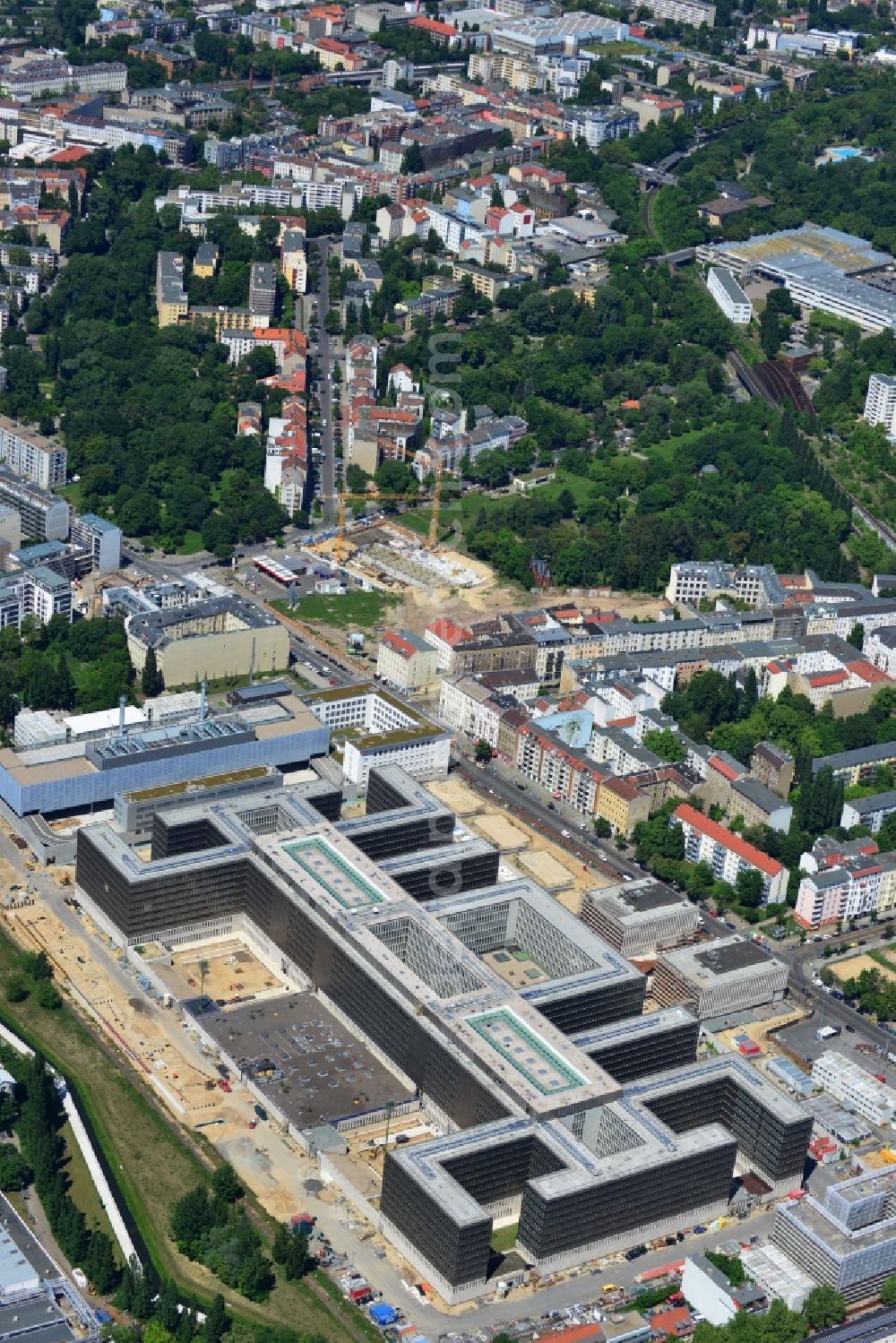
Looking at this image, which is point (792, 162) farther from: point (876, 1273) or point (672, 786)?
point (876, 1273)

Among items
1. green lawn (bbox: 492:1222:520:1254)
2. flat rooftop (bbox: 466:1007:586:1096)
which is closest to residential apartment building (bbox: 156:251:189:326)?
flat rooftop (bbox: 466:1007:586:1096)

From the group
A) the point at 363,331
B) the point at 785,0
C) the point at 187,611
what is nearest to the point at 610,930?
the point at 187,611

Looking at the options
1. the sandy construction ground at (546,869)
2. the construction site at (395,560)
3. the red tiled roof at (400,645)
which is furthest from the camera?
the construction site at (395,560)

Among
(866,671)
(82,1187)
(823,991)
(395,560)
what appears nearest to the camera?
(82,1187)

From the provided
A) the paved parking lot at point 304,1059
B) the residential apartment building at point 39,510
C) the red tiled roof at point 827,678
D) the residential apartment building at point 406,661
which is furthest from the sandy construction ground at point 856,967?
the residential apartment building at point 39,510

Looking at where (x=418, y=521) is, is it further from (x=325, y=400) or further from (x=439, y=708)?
(x=439, y=708)

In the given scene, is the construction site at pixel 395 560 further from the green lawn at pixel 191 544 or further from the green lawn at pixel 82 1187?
the green lawn at pixel 82 1187

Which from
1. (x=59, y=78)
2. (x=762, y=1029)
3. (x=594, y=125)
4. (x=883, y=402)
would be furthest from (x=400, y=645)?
(x=59, y=78)
